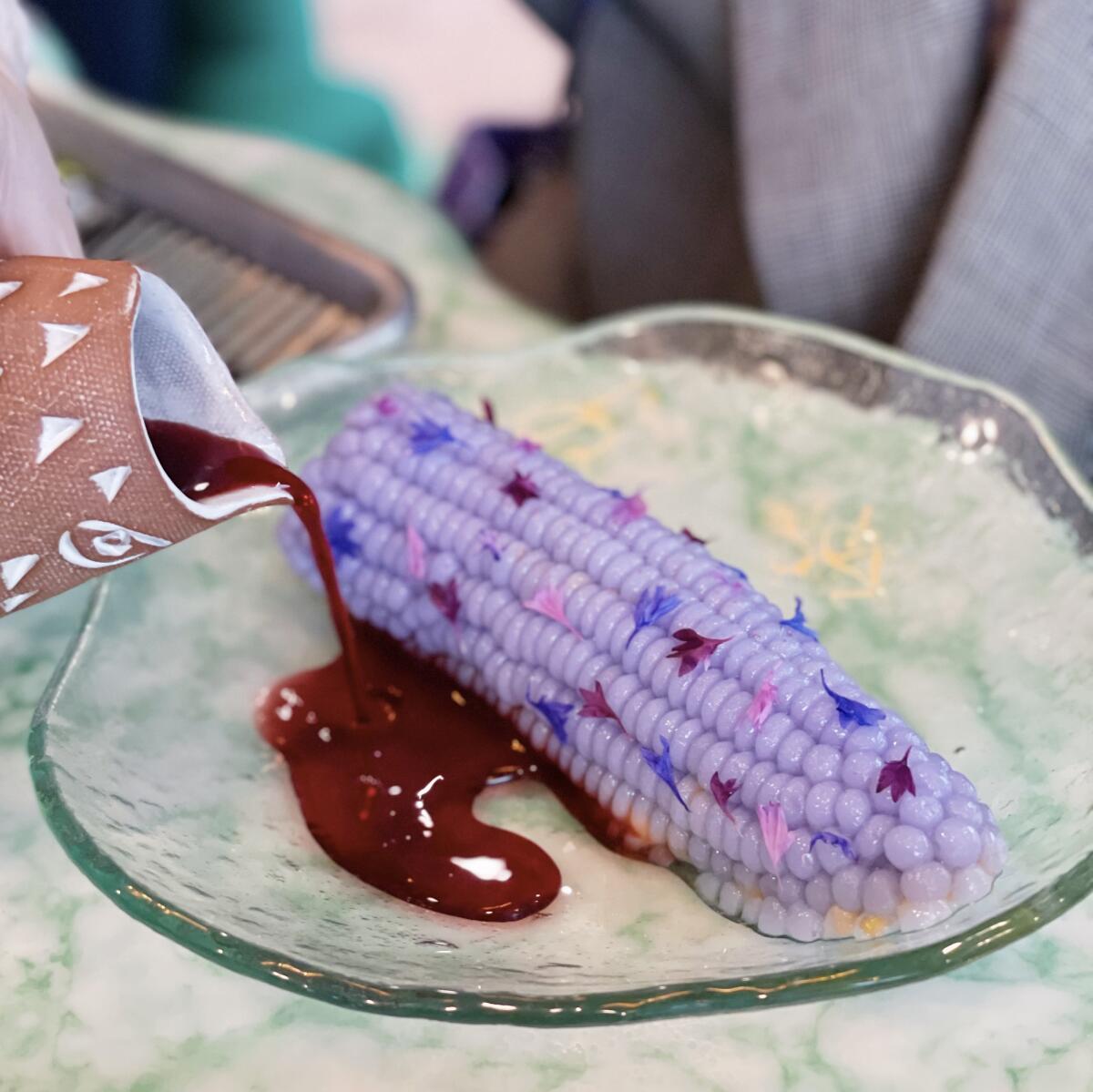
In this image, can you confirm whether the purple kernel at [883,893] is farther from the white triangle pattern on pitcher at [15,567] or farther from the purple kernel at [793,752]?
the white triangle pattern on pitcher at [15,567]

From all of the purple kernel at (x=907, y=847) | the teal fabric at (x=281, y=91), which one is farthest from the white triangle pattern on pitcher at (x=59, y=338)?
the teal fabric at (x=281, y=91)

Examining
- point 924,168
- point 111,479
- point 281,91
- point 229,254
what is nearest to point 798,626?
point 111,479

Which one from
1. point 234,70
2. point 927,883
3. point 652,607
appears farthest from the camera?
point 234,70

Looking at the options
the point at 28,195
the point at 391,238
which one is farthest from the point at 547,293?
the point at 28,195

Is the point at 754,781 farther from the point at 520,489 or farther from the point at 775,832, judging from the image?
the point at 520,489

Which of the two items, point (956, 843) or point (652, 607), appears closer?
point (956, 843)

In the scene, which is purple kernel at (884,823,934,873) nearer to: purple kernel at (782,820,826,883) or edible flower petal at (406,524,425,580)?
purple kernel at (782,820,826,883)

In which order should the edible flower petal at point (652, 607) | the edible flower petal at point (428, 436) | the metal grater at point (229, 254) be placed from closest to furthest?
the edible flower petal at point (652, 607) → the edible flower petal at point (428, 436) → the metal grater at point (229, 254)

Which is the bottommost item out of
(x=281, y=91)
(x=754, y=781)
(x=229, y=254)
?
(x=281, y=91)
